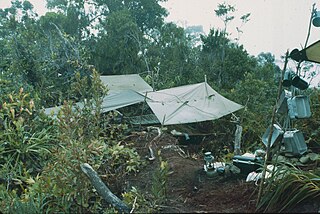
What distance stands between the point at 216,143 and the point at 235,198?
2.77 m

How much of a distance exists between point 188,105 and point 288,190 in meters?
3.51

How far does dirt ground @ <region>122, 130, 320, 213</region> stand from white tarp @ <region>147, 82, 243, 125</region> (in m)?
0.78

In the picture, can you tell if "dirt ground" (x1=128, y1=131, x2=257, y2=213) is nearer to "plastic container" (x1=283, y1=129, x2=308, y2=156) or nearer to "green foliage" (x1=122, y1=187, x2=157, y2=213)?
"green foliage" (x1=122, y1=187, x2=157, y2=213)

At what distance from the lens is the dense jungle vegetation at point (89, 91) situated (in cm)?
264

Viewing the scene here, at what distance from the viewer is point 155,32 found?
1373cm

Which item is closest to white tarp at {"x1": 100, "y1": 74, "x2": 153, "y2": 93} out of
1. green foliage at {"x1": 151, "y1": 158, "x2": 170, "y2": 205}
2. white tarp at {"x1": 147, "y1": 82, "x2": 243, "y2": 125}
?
white tarp at {"x1": 147, "y1": 82, "x2": 243, "y2": 125}

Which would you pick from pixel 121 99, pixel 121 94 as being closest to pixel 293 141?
pixel 121 99

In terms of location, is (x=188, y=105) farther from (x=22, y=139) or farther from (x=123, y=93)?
(x=22, y=139)

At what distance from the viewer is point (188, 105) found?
5480 mm

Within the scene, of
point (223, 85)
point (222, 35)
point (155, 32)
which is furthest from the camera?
point (155, 32)

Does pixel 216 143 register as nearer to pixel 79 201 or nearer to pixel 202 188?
pixel 202 188

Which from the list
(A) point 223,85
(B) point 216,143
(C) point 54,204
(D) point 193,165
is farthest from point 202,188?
(A) point 223,85

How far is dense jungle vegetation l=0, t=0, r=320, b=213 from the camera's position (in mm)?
2639

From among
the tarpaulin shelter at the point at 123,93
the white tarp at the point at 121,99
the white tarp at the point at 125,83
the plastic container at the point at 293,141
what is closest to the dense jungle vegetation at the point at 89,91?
the plastic container at the point at 293,141
